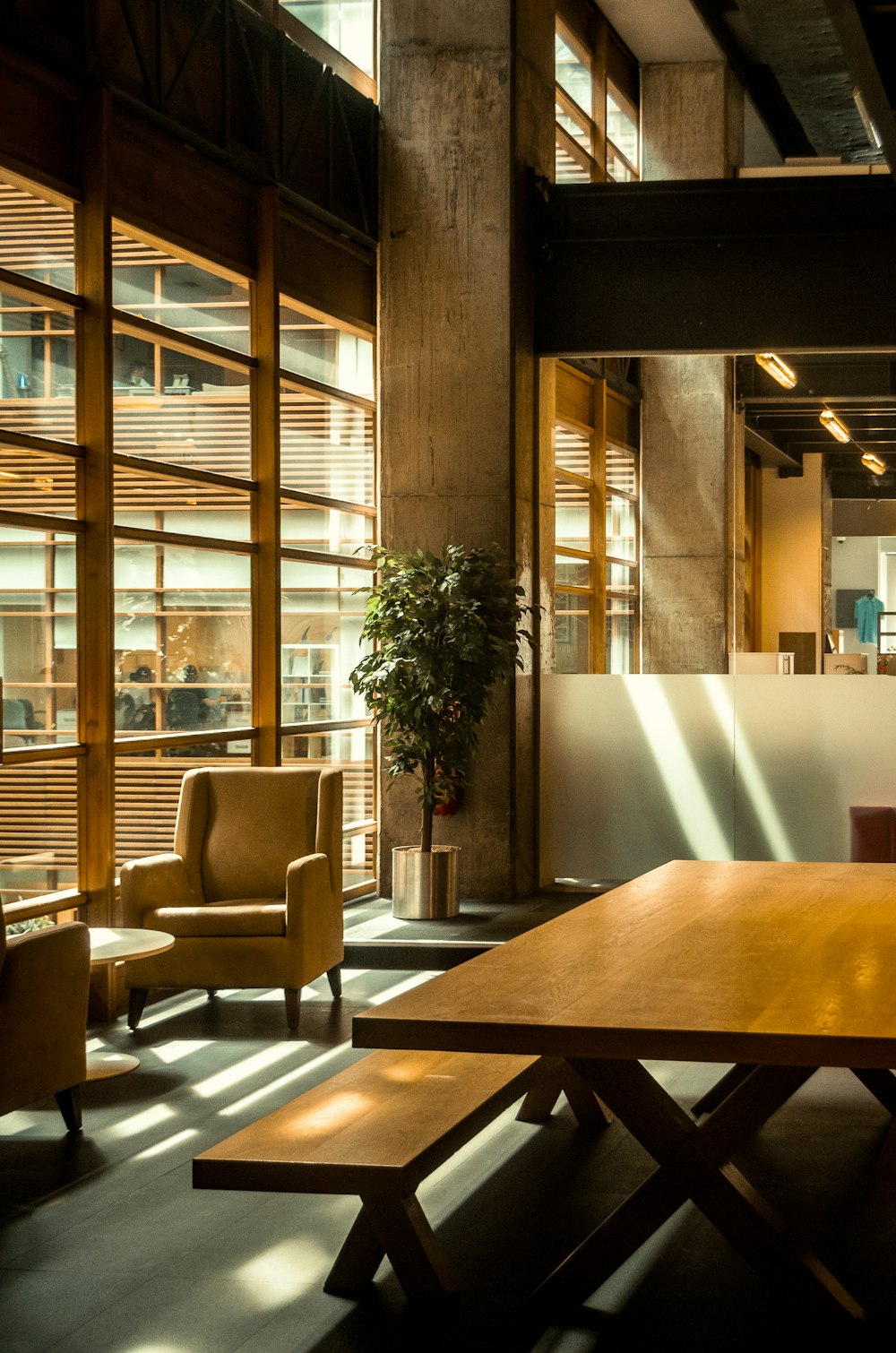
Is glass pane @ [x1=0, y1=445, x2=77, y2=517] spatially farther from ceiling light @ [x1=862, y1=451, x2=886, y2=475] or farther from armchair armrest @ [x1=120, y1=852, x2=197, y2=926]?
ceiling light @ [x1=862, y1=451, x2=886, y2=475]

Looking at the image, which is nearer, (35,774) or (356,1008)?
(35,774)

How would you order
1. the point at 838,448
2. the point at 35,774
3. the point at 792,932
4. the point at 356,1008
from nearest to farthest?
1. the point at 792,932
2. the point at 35,774
3. the point at 356,1008
4. the point at 838,448

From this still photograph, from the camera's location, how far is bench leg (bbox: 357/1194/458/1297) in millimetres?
3268

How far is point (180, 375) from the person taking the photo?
23.0 ft

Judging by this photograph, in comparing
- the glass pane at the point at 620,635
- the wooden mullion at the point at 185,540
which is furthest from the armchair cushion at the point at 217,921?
the glass pane at the point at 620,635

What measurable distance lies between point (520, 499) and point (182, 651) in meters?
2.52

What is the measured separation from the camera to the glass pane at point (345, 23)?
8305mm

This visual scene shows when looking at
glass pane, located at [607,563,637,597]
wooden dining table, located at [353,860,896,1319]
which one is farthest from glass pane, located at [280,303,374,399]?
wooden dining table, located at [353,860,896,1319]

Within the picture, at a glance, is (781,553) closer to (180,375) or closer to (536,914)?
(536,914)

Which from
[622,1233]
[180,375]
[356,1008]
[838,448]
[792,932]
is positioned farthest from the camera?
[838,448]

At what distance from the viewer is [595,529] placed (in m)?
12.8

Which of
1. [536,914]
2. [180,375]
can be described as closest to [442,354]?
[180,375]

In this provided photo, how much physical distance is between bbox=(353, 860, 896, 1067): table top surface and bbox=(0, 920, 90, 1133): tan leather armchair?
1.65m

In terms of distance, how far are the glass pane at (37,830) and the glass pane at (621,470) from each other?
7.79 meters
